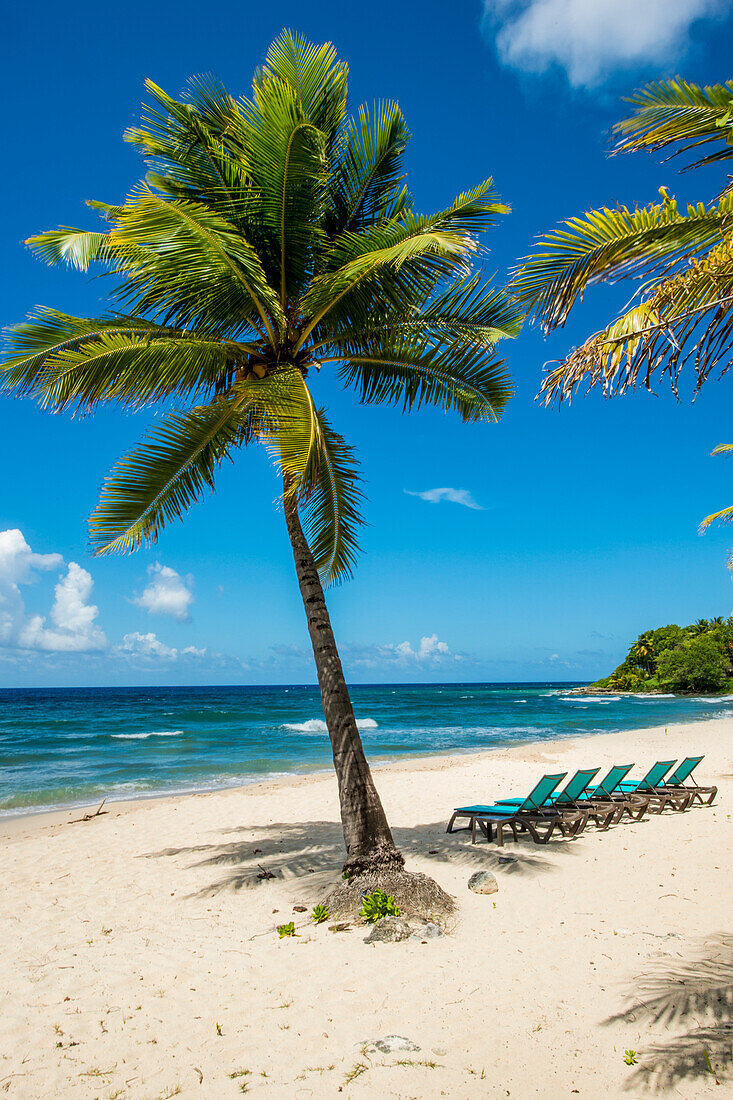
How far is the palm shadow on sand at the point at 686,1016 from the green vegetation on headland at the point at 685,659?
2469 inches

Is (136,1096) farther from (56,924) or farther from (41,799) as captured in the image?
(41,799)

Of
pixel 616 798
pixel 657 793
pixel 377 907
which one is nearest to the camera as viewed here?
pixel 377 907

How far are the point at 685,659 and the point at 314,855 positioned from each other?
62.1 meters

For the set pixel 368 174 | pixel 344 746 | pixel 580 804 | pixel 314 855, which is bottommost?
pixel 314 855

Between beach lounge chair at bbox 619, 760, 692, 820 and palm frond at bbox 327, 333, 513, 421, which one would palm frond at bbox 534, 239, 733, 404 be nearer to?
palm frond at bbox 327, 333, 513, 421

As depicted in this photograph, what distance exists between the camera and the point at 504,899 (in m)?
5.75

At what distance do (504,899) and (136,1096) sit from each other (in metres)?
3.57

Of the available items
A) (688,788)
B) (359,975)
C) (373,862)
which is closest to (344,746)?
(373,862)

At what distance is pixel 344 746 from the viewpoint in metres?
6.11

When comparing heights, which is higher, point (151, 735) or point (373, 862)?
point (373, 862)

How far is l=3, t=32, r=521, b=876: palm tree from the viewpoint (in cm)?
568

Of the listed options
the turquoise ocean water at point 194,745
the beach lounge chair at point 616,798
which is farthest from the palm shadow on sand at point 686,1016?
the turquoise ocean water at point 194,745

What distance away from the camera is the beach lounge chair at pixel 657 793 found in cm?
922

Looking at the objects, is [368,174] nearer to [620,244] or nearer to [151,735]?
[620,244]
